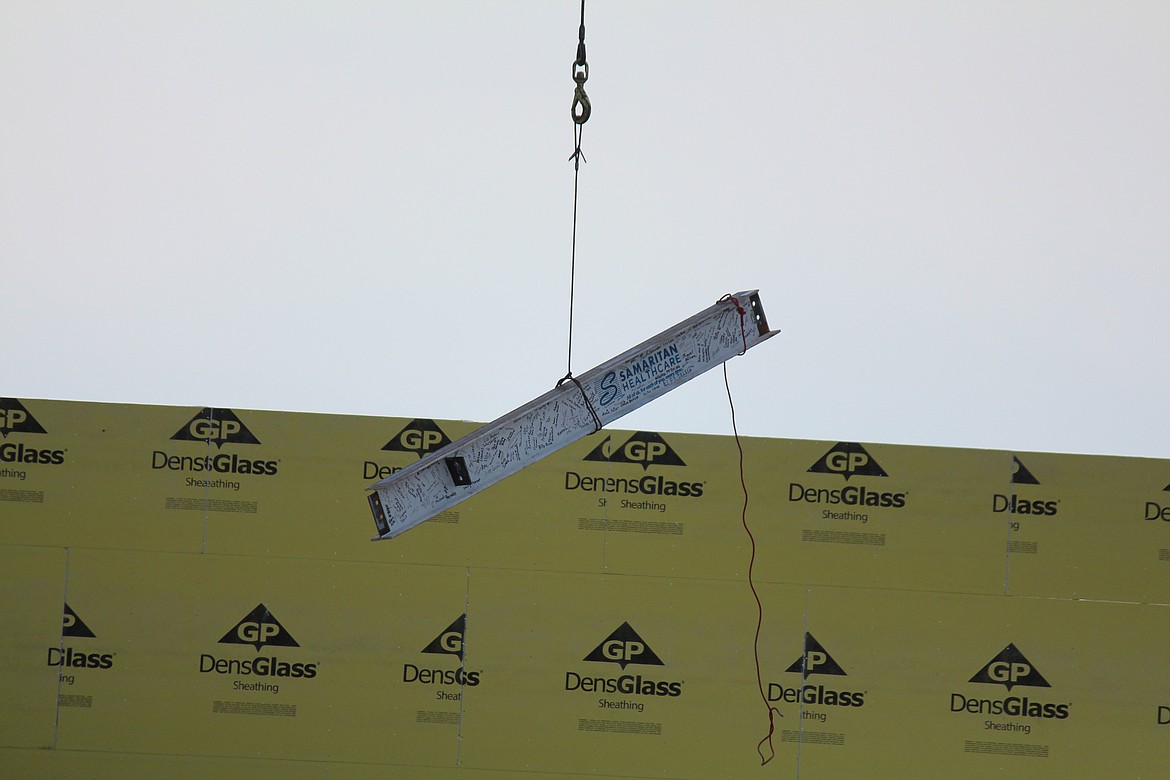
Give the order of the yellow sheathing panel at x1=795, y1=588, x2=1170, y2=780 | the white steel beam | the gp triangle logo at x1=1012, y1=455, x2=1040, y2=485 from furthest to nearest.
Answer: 1. the gp triangle logo at x1=1012, y1=455, x2=1040, y2=485
2. the yellow sheathing panel at x1=795, y1=588, x2=1170, y2=780
3. the white steel beam

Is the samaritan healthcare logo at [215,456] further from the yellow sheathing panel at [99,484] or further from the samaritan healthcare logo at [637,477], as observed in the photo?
the samaritan healthcare logo at [637,477]

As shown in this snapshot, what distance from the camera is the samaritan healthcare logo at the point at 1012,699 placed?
16.2 feet

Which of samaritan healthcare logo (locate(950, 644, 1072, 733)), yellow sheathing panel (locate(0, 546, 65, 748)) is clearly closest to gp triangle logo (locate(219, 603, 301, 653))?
yellow sheathing panel (locate(0, 546, 65, 748))

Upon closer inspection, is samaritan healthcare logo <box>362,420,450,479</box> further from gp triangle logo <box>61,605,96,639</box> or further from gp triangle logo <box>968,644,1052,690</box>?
gp triangle logo <box>968,644,1052,690</box>

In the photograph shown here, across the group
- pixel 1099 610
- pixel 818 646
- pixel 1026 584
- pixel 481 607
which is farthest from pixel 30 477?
pixel 1099 610

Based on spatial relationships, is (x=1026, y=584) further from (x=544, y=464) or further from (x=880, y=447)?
(x=544, y=464)

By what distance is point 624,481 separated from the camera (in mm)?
5070

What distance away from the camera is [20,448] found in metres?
5.06

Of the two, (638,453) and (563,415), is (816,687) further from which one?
(563,415)

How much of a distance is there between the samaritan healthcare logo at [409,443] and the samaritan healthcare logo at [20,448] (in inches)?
53.4

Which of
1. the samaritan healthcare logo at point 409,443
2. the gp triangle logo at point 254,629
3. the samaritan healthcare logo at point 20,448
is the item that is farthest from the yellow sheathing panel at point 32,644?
the samaritan healthcare logo at point 409,443

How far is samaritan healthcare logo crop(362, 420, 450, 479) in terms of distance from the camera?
505 cm

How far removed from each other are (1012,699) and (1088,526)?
2.69 feet

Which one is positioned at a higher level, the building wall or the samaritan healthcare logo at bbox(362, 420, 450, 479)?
the samaritan healthcare logo at bbox(362, 420, 450, 479)
